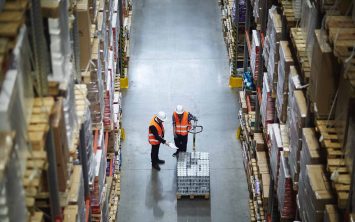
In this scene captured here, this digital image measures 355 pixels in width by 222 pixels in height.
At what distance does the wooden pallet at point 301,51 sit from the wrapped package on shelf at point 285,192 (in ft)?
4.94

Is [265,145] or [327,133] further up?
[327,133]

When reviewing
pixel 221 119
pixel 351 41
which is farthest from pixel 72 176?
pixel 221 119

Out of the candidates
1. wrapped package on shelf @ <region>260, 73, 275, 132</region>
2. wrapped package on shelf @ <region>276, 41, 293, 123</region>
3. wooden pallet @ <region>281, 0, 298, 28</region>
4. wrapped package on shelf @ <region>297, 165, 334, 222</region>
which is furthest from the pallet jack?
wrapped package on shelf @ <region>297, 165, 334, 222</region>

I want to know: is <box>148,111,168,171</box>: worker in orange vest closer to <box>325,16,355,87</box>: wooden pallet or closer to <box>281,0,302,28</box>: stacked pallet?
<box>281,0,302,28</box>: stacked pallet

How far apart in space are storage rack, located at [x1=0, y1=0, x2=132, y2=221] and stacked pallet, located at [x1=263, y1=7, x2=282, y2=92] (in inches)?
118

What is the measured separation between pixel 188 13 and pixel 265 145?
1128 cm

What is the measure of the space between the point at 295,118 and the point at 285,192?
48.0 inches

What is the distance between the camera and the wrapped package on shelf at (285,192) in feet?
31.2

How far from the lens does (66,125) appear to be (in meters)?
6.96

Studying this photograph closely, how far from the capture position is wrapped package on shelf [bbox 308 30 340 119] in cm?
744

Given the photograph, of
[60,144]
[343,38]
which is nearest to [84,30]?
[60,144]

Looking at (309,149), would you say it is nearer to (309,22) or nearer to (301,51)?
(301,51)

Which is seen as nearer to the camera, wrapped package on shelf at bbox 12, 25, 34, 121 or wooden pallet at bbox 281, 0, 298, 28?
wrapped package on shelf at bbox 12, 25, 34, 121

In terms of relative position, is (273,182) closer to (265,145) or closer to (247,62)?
(265,145)
